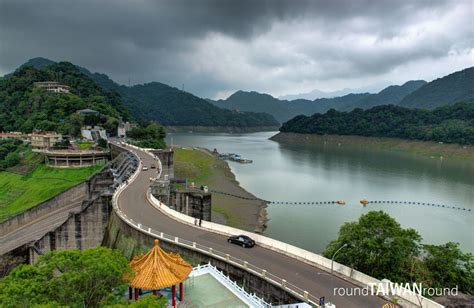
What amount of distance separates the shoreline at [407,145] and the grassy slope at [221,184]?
91.1 meters

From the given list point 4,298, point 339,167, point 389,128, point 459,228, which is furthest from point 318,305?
point 389,128

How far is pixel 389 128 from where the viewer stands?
169 meters

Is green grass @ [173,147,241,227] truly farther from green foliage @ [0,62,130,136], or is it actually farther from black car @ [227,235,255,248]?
black car @ [227,235,255,248]

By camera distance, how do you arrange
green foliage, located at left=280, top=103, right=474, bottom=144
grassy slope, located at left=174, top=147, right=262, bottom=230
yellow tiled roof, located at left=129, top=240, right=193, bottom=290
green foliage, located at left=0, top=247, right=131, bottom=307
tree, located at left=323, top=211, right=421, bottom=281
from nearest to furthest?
green foliage, located at left=0, top=247, right=131, bottom=307
yellow tiled roof, located at left=129, top=240, right=193, bottom=290
tree, located at left=323, top=211, right=421, bottom=281
grassy slope, located at left=174, top=147, right=262, bottom=230
green foliage, located at left=280, top=103, right=474, bottom=144

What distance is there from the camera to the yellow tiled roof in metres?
15.6

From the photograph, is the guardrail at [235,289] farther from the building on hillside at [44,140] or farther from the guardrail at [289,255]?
the building on hillside at [44,140]

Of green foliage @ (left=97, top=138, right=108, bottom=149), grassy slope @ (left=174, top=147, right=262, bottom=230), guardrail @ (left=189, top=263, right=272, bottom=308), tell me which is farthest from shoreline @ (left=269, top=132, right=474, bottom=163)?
guardrail @ (left=189, top=263, right=272, bottom=308)

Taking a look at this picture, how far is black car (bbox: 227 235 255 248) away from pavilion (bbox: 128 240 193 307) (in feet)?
28.9

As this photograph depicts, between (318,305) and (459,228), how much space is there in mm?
44638

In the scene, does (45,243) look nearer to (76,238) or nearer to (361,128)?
(76,238)

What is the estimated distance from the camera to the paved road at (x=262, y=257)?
1889 cm

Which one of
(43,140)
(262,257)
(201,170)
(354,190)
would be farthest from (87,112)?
(262,257)

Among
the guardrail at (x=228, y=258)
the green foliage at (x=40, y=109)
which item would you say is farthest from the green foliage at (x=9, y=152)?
the guardrail at (x=228, y=258)

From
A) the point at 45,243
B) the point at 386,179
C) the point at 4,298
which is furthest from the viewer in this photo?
the point at 386,179
